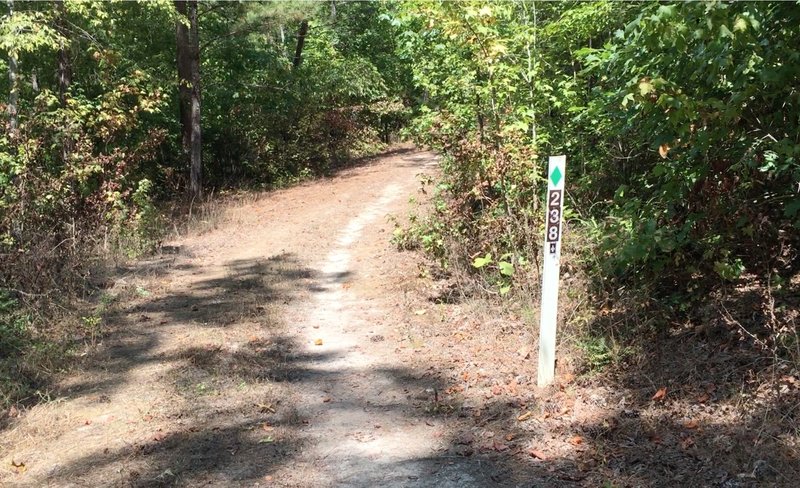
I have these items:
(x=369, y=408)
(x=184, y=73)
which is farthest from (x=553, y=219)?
(x=184, y=73)

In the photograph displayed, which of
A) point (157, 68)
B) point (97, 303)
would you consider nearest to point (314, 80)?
point (157, 68)

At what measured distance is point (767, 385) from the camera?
4402mm

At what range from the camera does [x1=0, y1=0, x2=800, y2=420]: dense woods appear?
4.64 metres

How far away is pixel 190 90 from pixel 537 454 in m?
16.0

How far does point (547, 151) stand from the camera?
859 cm

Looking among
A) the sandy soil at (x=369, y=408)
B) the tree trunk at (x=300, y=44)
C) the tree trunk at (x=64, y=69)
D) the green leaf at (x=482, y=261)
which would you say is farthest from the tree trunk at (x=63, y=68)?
the tree trunk at (x=300, y=44)

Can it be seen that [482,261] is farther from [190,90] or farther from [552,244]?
[190,90]

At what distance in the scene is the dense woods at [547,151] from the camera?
4645 millimetres

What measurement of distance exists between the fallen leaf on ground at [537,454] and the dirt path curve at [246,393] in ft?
1.21

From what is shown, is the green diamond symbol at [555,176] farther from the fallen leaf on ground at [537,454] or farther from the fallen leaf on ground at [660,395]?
the fallen leaf on ground at [537,454]

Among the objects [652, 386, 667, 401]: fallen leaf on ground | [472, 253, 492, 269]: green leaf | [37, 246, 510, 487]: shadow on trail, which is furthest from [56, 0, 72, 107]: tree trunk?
[652, 386, 667, 401]: fallen leaf on ground

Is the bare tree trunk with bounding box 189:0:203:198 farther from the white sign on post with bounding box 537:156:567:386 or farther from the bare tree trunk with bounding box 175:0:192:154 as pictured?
the white sign on post with bounding box 537:156:567:386

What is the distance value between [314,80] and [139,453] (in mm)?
18939

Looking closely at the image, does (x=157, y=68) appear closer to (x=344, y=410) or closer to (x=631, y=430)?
(x=344, y=410)
